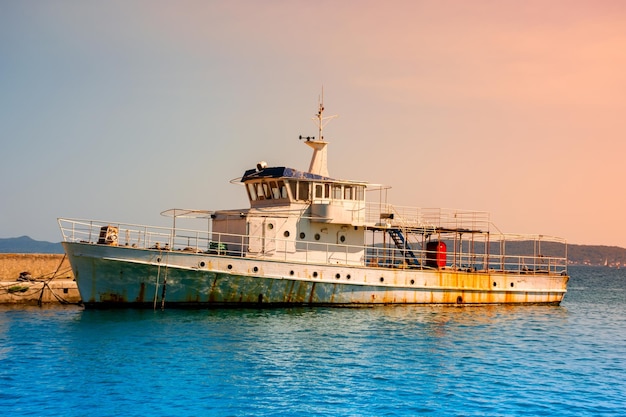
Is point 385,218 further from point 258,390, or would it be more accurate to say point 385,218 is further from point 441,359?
point 258,390

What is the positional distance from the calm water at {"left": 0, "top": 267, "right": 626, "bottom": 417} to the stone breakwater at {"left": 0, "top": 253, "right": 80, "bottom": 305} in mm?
1986

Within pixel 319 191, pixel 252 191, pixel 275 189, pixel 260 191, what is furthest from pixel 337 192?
pixel 252 191

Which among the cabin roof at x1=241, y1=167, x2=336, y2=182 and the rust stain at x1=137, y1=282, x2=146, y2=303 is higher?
the cabin roof at x1=241, y1=167, x2=336, y2=182

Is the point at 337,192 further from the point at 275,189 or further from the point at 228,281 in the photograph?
Answer: the point at 228,281

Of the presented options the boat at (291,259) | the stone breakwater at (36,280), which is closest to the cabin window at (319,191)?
the boat at (291,259)

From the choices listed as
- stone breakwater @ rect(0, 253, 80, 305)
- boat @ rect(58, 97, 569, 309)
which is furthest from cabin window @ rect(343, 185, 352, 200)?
stone breakwater @ rect(0, 253, 80, 305)

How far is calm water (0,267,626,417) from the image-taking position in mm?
15125

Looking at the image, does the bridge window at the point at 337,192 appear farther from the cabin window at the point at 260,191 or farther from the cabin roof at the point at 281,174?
the cabin window at the point at 260,191

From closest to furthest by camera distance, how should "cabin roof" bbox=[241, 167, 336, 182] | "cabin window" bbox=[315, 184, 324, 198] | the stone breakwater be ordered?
1. "cabin roof" bbox=[241, 167, 336, 182]
2. the stone breakwater
3. "cabin window" bbox=[315, 184, 324, 198]

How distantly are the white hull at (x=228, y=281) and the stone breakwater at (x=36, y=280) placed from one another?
5206 millimetres

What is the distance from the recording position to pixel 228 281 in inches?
1072

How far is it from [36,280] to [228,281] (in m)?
10.4

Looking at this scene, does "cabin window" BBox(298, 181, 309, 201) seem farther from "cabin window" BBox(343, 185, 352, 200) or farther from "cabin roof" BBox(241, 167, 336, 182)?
"cabin window" BBox(343, 185, 352, 200)

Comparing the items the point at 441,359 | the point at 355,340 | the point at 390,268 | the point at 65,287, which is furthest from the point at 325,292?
the point at 65,287
